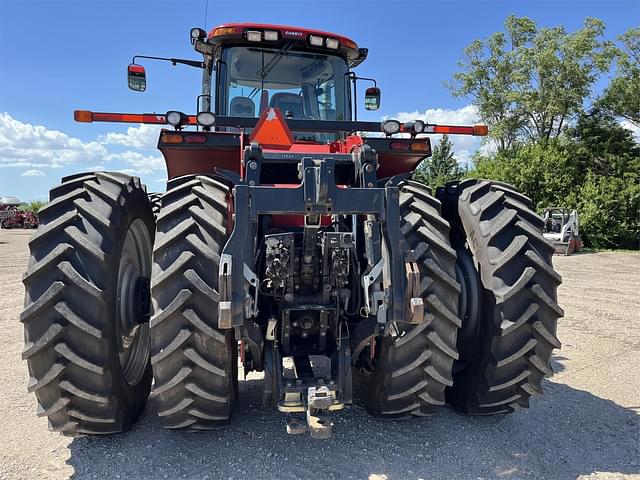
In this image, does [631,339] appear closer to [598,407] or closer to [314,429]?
[598,407]

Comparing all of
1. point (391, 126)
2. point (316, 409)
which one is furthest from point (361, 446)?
point (391, 126)

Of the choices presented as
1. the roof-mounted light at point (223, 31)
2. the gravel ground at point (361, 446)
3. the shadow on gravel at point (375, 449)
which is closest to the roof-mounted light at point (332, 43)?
the roof-mounted light at point (223, 31)

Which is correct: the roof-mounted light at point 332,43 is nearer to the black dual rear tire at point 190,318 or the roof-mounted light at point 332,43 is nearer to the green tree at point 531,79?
the black dual rear tire at point 190,318

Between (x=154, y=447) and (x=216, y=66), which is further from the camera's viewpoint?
(x=216, y=66)

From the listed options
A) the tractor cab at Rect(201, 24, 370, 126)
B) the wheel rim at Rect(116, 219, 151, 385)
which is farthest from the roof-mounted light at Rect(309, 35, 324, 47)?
the wheel rim at Rect(116, 219, 151, 385)

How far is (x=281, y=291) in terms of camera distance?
2955mm

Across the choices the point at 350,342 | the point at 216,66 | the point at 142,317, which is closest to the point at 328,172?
the point at 350,342

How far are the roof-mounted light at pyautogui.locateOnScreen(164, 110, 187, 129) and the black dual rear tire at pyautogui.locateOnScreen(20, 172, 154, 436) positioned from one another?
64 centimetres

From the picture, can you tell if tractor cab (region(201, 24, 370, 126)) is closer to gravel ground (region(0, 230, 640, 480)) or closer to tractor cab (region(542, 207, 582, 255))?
gravel ground (region(0, 230, 640, 480))

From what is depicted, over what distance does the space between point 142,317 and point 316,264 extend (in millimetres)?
1345

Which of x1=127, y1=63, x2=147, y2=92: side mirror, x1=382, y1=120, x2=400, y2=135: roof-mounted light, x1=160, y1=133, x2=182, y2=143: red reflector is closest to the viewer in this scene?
x1=160, y1=133, x2=182, y2=143: red reflector

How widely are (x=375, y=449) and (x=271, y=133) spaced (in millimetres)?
2176

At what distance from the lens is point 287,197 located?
2.58 meters

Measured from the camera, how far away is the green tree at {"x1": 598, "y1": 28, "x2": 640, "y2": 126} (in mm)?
23141
